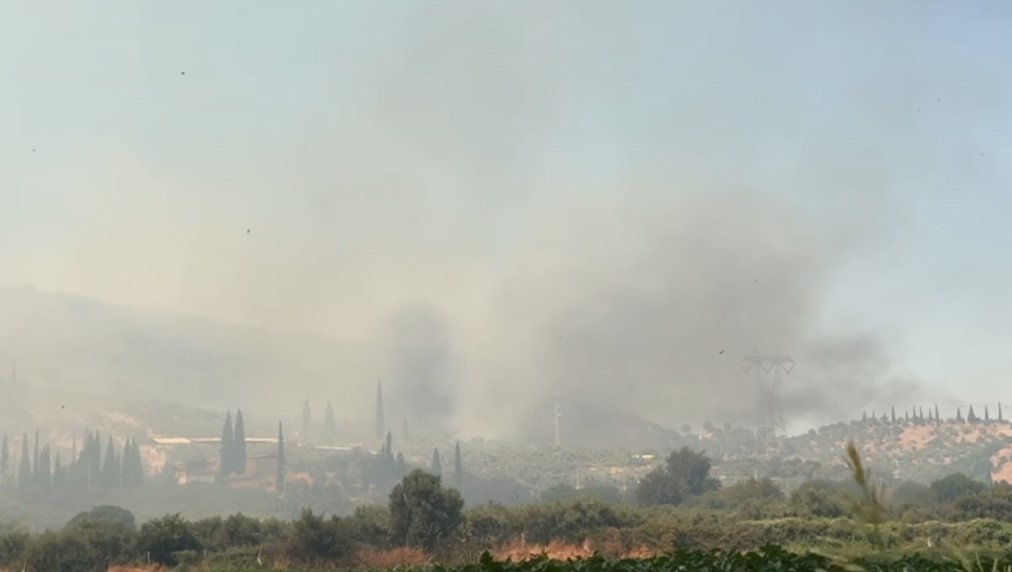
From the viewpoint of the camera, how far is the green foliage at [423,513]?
5450 centimetres

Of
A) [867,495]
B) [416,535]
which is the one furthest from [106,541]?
[867,495]

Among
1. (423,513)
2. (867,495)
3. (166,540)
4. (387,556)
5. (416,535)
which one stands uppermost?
(867,495)

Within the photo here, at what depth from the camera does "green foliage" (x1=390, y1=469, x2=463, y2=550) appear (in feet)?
179

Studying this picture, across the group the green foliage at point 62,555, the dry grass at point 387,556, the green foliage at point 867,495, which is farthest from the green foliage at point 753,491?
the green foliage at point 867,495

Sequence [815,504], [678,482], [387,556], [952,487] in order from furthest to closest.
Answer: [678,482]
[952,487]
[815,504]
[387,556]

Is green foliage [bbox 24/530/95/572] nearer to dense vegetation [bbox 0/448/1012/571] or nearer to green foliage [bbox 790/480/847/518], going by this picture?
dense vegetation [bbox 0/448/1012/571]

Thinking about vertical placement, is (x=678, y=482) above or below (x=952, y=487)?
above

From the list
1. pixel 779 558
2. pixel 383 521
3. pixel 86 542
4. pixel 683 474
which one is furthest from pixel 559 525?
pixel 683 474

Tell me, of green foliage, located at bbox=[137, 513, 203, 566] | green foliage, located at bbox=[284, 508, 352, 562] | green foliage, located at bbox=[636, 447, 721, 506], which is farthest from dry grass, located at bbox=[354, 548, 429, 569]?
green foliage, located at bbox=[636, 447, 721, 506]

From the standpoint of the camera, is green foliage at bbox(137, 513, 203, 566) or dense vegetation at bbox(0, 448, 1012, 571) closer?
dense vegetation at bbox(0, 448, 1012, 571)

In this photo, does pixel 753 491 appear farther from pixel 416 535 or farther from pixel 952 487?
pixel 416 535

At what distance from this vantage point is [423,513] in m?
55.3

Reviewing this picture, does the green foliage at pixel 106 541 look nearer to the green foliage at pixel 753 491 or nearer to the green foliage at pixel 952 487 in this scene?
the green foliage at pixel 753 491

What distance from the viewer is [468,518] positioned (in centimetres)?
5825
